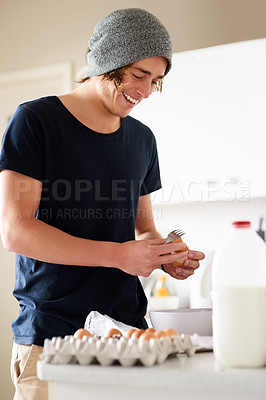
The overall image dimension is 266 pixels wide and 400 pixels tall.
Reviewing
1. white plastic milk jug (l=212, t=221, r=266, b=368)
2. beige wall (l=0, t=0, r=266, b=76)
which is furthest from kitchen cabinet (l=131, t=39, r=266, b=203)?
white plastic milk jug (l=212, t=221, r=266, b=368)

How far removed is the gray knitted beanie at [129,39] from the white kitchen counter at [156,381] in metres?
0.94

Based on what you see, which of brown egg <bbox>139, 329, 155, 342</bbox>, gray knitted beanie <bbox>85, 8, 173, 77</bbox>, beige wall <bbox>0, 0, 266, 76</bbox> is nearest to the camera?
brown egg <bbox>139, 329, 155, 342</bbox>

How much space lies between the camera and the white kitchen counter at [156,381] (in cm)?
80

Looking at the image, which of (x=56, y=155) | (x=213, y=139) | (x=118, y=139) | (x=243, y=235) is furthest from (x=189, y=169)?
(x=243, y=235)

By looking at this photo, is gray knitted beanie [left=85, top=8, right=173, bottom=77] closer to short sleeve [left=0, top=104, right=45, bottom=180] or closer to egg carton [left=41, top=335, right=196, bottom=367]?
short sleeve [left=0, top=104, right=45, bottom=180]

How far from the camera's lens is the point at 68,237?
52.6 inches

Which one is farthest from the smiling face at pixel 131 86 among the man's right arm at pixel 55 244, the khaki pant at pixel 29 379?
the khaki pant at pixel 29 379

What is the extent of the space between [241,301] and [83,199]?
2.39 feet

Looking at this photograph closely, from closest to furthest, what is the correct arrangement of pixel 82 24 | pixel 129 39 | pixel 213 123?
pixel 129 39
pixel 213 123
pixel 82 24

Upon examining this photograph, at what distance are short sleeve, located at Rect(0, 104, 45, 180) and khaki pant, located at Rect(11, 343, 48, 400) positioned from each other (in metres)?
0.43

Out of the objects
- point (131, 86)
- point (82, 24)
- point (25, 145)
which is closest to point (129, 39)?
point (131, 86)

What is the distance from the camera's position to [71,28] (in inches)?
137

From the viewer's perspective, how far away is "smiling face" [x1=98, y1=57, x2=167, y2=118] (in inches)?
63.7

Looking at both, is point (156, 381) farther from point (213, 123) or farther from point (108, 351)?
point (213, 123)
